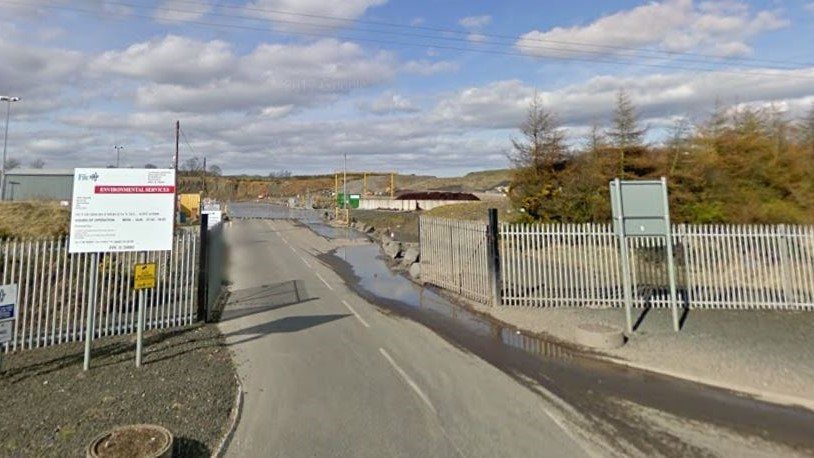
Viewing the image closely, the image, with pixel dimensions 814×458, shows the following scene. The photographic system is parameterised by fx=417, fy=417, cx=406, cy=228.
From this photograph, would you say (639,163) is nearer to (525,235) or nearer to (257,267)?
(525,235)

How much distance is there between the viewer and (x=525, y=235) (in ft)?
34.7

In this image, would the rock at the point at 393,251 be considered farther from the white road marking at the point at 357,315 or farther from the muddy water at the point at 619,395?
the muddy water at the point at 619,395

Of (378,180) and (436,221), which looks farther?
(378,180)

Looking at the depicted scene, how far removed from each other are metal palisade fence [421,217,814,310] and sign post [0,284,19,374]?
9047mm

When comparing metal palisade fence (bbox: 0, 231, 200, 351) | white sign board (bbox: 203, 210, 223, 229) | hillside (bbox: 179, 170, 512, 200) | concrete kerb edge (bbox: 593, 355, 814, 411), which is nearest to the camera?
concrete kerb edge (bbox: 593, 355, 814, 411)

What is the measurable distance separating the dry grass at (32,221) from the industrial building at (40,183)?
2687 centimetres

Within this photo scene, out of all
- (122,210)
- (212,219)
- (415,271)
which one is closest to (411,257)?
(415,271)

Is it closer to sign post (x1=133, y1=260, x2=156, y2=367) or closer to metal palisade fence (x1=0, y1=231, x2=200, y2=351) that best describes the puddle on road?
metal palisade fence (x1=0, y1=231, x2=200, y2=351)

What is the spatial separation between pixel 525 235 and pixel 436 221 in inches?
150

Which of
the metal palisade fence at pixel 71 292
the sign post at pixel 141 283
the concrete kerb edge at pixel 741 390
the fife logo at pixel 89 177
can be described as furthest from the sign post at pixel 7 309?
the concrete kerb edge at pixel 741 390

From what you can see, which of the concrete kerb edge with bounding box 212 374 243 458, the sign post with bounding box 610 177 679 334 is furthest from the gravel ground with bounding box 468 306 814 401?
the concrete kerb edge with bounding box 212 374 243 458

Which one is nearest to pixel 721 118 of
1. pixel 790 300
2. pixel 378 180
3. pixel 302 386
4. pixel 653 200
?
pixel 790 300

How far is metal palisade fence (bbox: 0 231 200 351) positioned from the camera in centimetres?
708

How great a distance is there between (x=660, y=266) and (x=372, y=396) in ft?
32.4
